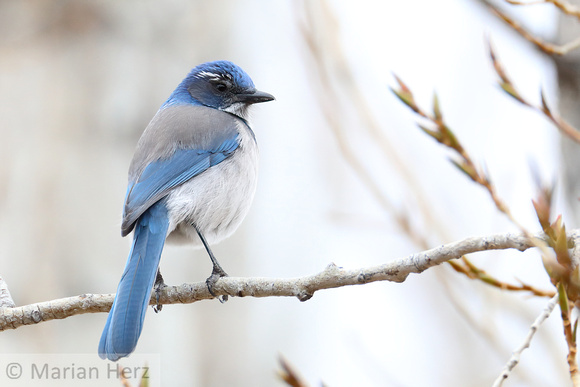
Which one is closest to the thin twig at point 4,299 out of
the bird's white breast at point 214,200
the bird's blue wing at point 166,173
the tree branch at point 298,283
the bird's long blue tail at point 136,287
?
the tree branch at point 298,283

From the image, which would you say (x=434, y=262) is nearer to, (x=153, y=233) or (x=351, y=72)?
(x=153, y=233)

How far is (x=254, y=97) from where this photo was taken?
472 cm

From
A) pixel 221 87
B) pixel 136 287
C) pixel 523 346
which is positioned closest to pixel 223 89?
pixel 221 87

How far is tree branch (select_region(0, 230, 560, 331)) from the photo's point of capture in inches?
90.3

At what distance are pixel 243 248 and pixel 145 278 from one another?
318 centimetres

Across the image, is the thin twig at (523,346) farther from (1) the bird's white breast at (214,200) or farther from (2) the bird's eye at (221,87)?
(2) the bird's eye at (221,87)

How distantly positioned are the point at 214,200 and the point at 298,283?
1.34m

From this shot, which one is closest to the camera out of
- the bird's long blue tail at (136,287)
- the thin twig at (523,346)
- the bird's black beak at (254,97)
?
the thin twig at (523,346)

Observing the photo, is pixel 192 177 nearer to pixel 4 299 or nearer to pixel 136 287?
pixel 136 287

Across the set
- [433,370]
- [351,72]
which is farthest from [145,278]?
[433,370]

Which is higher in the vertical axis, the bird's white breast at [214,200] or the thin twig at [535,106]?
the thin twig at [535,106]

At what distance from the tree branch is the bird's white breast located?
58cm

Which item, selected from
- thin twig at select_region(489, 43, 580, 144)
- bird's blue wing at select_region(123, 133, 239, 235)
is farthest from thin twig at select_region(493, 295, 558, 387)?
bird's blue wing at select_region(123, 133, 239, 235)

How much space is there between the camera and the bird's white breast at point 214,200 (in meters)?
3.89
